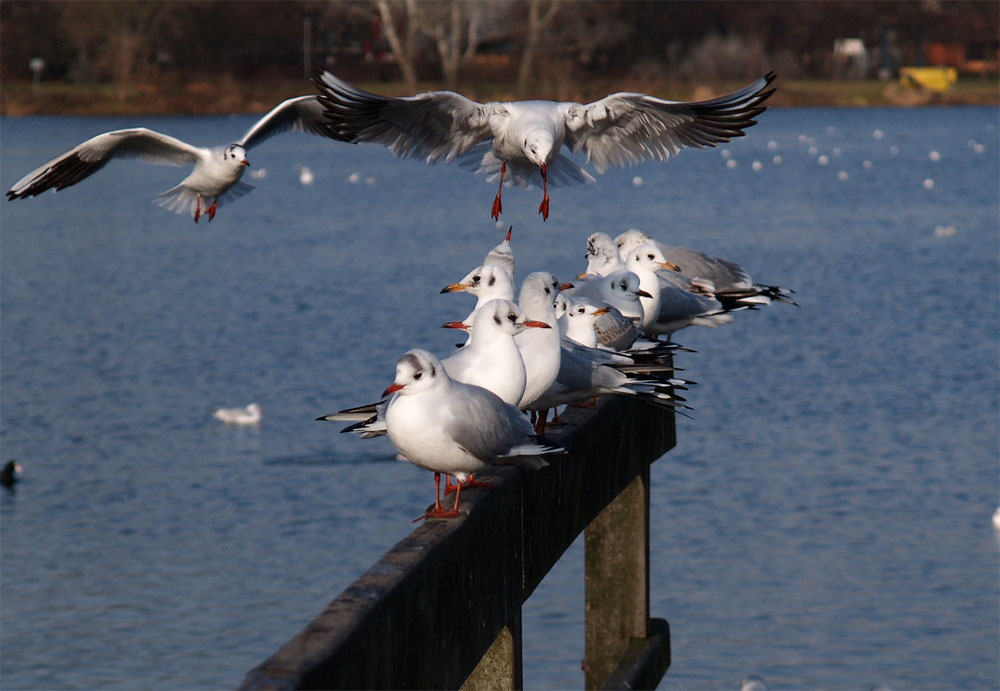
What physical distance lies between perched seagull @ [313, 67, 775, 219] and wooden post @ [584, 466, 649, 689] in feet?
4.66

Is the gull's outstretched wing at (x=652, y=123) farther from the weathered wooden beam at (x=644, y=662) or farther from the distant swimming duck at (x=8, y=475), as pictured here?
the distant swimming duck at (x=8, y=475)

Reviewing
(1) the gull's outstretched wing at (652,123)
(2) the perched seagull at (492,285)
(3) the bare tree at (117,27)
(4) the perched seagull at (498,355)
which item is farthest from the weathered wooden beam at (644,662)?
(3) the bare tree at (117,27)

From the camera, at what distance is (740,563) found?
12016 millimetres

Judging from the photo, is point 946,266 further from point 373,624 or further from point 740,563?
point 373,624

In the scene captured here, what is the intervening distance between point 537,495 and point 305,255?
2736 centimetres

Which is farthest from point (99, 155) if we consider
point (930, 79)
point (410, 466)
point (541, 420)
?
point (930, 79)

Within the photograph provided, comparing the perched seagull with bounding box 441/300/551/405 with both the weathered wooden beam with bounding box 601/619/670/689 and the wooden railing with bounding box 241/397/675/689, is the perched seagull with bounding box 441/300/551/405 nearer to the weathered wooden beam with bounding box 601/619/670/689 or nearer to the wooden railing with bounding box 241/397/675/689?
the wooden railing with bounding box 241/397/675/689

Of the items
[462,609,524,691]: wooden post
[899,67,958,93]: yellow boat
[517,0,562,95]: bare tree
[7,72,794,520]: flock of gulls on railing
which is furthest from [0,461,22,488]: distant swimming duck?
[899,67,958,93]: yellow boat

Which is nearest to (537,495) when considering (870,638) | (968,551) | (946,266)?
(870,638)

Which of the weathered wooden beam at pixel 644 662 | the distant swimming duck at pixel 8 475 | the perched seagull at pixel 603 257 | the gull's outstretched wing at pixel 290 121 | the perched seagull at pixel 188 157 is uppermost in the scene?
the gull's outstretched wing at pixel 290 121

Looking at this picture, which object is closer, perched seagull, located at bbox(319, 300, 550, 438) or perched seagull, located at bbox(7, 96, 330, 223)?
perched seagull, located at bbox(319, 300, 550, 438)

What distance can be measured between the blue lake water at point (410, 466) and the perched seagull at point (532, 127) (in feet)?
13.3

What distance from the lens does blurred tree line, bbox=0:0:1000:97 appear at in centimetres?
7250

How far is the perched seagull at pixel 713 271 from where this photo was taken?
738 centimetres
